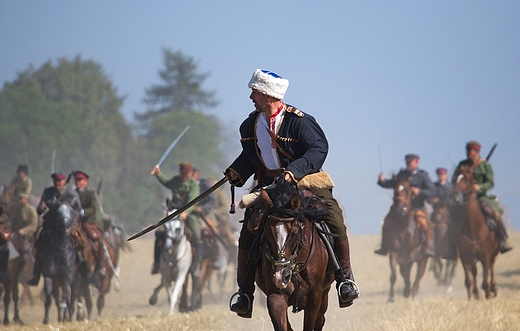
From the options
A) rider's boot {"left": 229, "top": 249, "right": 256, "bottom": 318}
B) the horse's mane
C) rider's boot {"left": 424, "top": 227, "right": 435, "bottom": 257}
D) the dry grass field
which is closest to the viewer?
the horse's mane

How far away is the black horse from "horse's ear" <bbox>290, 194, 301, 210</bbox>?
32.5 ft

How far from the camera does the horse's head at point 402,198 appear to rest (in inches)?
834

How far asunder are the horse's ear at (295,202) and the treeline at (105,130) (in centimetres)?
4133

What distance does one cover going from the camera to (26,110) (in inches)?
2383

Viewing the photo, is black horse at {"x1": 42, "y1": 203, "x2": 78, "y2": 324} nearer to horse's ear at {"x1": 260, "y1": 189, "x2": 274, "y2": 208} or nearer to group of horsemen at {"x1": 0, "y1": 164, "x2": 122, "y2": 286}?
group of horsemen at {"x1": 0, "y1": 164, "x2": 122, "y2": 286}

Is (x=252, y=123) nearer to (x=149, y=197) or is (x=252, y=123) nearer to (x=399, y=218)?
(x=399, y=218)

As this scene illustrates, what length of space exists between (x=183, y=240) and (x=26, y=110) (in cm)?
4422

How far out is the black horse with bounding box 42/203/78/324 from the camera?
17.3m

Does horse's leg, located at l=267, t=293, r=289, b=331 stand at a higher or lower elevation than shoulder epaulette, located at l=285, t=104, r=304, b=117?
lower

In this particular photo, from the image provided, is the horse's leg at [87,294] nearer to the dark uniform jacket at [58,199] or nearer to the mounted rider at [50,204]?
the mounted rider at [50,204]

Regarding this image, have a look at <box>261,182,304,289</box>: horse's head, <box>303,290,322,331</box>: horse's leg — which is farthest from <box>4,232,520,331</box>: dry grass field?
<box>261,182,304,289</box>: horse's head

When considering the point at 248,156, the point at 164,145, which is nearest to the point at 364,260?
the point at 248,156

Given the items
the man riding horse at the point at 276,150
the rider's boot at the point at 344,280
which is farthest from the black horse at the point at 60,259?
the rider's boot at the point at 344,280

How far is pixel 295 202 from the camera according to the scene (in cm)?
789
